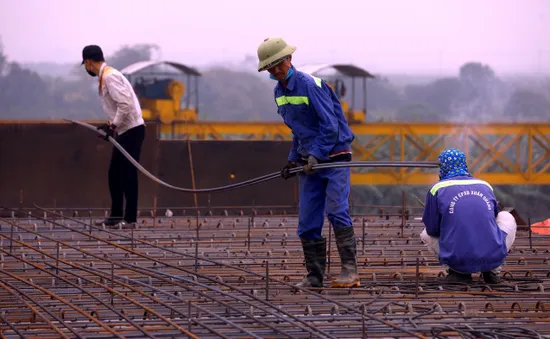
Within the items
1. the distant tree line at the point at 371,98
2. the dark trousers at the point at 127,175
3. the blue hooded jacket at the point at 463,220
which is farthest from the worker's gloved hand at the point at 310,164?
the distant tree line at the point at 371,98

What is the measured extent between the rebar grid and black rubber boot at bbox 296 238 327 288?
4.0 inches

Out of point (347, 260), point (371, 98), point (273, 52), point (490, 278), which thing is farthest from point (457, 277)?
point (371, 98)

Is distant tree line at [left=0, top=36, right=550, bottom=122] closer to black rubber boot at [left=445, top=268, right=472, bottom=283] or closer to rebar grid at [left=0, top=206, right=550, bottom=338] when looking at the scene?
rebar grid at [left=0, top=206, right=550, bottom=338]

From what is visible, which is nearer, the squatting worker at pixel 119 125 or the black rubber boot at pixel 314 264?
the black rubber boot at pixel 314 264

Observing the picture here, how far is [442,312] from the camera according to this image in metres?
4.88

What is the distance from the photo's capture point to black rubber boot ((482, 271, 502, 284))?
5691 mm

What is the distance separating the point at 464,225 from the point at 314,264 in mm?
860

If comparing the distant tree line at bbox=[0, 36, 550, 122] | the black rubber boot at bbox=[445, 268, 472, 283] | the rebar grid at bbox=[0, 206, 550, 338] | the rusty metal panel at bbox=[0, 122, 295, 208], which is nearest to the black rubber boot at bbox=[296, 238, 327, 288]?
the rebar grid at bbox=[0, 206, 550, 338]

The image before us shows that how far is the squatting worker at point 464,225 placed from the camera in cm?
548

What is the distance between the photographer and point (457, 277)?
18.8 feet

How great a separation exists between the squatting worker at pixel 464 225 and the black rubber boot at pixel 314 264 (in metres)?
0.64

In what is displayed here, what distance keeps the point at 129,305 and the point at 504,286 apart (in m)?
2.15

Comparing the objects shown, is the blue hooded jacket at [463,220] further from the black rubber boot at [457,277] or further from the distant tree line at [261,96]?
the distant tree line at [261,96]

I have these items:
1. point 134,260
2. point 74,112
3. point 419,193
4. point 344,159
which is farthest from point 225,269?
Result: point 74,112
